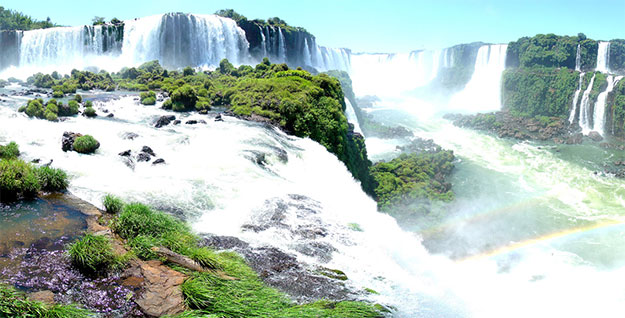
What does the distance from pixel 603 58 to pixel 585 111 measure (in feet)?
71.6

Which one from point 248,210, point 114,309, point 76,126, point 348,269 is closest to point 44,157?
point 76,126

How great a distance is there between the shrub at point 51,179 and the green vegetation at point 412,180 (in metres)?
18.4

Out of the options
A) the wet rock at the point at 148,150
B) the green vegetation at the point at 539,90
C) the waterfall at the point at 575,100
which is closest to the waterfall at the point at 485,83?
the green vegetation at the point at 539,90

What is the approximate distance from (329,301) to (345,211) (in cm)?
559

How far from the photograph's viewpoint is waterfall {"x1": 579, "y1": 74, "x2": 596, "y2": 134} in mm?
49709

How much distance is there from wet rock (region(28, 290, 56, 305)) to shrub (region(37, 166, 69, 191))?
17.3 feet

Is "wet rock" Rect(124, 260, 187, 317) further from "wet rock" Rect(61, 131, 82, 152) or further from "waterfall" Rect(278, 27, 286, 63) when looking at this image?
"waterfall" Rect(278, 27, 286, 63)

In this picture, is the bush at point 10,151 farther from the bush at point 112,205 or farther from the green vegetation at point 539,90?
the green vegetation at point 539,90

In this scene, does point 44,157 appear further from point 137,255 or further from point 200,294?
point 200,294

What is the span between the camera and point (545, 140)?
150 ft

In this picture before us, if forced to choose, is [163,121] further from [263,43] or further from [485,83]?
[485,83]

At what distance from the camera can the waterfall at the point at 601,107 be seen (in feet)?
157

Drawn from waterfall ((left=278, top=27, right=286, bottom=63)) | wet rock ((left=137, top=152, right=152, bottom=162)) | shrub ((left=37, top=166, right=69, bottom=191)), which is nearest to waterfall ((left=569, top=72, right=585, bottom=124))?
waterfall ((left=278, top=27, right=286, bottom=63))

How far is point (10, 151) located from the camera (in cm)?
1255
